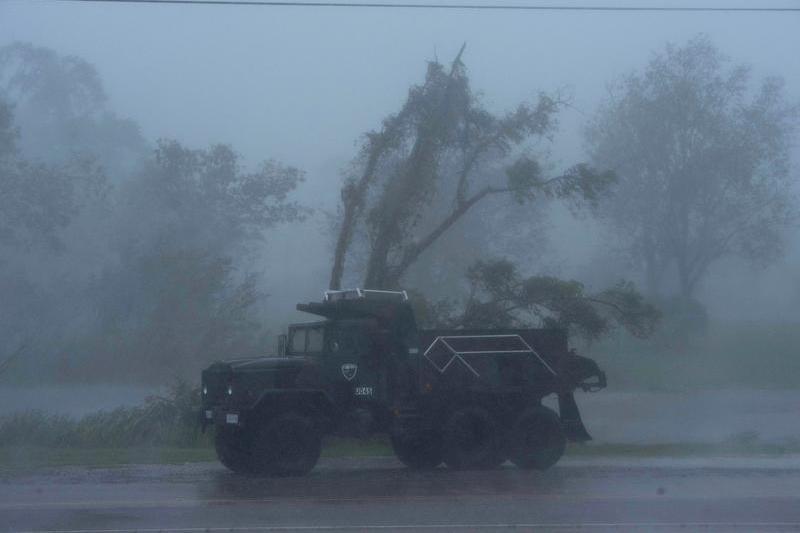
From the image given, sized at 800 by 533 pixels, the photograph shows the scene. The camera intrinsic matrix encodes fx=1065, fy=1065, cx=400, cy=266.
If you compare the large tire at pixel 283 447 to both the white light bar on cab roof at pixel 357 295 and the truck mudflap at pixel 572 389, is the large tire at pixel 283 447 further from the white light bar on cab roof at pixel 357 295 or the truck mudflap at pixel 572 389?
the truck mudflap at pixel 572 389

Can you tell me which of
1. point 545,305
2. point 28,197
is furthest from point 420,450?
point 28,197

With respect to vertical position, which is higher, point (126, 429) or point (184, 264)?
point (184, 264)

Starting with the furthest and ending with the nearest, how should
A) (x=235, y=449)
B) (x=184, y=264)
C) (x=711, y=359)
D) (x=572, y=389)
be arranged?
(x=711, y=359) → (x=184, y=264) → (x=572, y=389) → (x=235, y=449)

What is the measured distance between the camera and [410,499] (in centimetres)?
1291

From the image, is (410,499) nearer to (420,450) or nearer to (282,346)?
(420,450)

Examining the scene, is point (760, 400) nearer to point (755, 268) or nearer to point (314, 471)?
point (755, 268)

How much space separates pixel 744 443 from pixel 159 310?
19.2 m

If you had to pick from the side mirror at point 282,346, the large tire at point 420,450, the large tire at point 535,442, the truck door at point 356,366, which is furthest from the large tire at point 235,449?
the large tire at point 535,442

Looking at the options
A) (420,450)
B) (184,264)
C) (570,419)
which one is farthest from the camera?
(184,264)

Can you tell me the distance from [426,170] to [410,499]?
1124 centimetres

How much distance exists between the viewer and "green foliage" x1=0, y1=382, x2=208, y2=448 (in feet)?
70.2

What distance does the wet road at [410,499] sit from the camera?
1078 cm

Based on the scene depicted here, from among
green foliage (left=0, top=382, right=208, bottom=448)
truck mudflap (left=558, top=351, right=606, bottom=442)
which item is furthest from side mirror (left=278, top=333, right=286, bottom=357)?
truck mudflap (left=558, top=351, right=606, bottom=442)

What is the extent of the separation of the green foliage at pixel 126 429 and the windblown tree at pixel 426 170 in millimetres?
4390
